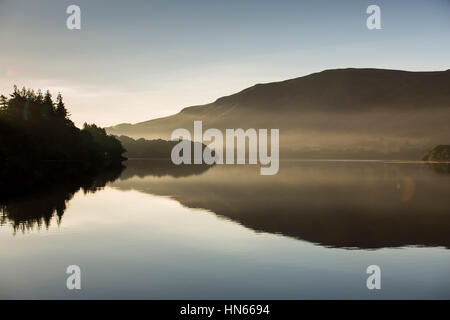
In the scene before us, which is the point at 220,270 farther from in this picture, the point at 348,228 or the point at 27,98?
the point at 27,98

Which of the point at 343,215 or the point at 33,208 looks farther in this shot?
the point at 33,208

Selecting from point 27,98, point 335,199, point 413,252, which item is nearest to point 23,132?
point 27,98

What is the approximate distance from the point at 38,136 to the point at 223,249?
137 m

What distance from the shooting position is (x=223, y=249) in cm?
3041

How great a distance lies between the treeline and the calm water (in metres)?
85.0

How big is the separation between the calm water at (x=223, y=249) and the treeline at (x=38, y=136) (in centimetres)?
8497

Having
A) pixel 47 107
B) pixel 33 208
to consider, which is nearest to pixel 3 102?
pixel 47 107

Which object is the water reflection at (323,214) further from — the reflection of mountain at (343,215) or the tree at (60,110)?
the tree at (60,110)

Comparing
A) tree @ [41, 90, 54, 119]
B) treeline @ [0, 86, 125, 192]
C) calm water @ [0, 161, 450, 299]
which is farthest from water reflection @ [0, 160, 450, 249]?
tree @ [41, 90, 54, 119]

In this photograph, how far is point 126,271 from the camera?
24422 mm

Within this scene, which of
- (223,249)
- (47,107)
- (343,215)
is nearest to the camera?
(223,249)

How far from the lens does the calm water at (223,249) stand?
21547 mm

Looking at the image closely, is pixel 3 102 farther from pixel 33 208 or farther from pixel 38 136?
pixel 33 208
